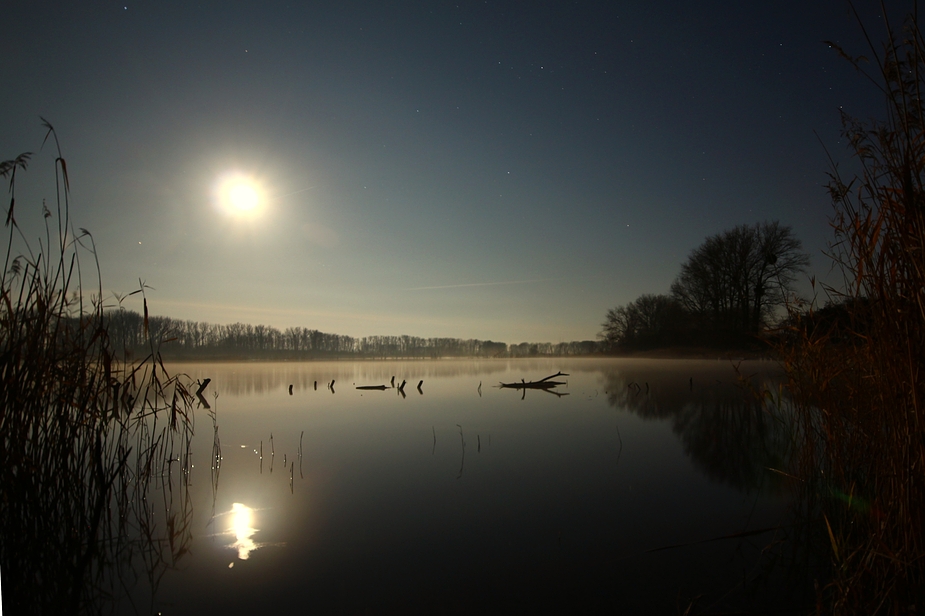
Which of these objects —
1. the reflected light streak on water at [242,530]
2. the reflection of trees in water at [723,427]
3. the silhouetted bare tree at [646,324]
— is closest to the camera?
the reflected light streak on water at [242,530]

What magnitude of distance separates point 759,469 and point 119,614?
6.63m

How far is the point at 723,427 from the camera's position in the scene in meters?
8.84

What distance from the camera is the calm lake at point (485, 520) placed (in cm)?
285

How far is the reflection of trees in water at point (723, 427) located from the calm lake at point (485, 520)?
62 mm

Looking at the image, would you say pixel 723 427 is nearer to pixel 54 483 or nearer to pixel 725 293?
pixel 54 483

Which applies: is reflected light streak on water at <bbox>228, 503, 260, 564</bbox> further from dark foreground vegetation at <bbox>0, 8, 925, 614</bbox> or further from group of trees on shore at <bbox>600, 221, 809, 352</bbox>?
group of trees on shore at <bbox>600, 221, 809, 352</bbox>

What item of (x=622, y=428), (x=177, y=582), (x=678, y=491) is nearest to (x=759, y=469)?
(x=678, y=491)

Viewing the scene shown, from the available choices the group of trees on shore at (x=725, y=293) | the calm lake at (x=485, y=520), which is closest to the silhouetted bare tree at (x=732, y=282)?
the group of trees on shore at (x=725, y=293)

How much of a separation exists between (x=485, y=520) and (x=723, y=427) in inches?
270

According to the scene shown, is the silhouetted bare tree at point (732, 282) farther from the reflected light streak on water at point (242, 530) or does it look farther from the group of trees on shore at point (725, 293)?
the reflected light streak on water at point (242, 530)

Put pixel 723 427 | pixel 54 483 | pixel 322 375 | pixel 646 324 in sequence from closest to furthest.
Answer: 1. pixel 54 483
2. pixel 723 427
3. pixel 322 375
4. pixel 646 324

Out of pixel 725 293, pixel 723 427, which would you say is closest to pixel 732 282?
pixel 725 293

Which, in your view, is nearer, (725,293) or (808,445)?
(808,445)

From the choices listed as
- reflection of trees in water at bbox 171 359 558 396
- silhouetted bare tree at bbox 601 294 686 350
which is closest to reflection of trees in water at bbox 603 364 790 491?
reflection of trees in water at bbox 171 359 558 396
